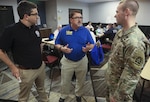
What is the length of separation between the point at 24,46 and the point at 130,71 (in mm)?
1216

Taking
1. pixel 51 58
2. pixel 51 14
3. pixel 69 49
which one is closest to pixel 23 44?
pixel 69 49

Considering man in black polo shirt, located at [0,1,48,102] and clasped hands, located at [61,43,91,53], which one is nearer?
man in black polo shirt, located at [0,1,48,102]

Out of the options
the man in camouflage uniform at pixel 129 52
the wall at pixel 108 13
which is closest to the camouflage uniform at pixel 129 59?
the man in camouflage uniform at pixel 129 52

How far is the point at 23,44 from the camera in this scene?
174 centimetres

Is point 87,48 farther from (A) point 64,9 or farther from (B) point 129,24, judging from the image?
(A) point 64,9

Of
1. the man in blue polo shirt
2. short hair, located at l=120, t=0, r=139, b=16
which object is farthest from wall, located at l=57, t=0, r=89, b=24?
short hair, located at l=120, t=0, r=139, b=16

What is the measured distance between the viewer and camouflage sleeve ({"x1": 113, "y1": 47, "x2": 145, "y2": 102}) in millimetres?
1108

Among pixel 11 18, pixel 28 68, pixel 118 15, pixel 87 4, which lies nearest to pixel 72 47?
pixel 28 68

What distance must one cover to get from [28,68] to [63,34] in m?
0.70

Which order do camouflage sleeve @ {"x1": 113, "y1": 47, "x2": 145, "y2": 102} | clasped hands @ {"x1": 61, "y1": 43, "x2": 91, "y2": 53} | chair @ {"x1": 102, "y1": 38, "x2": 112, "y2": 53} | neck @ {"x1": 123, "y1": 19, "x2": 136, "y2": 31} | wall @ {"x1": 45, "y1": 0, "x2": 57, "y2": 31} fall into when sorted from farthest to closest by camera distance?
wall @ {"x1": 45, "y1": 0, "x2": 57, "y2": 31}, chair @ {"x1": 102, "y1": 38, "x2": 112, "y2": 53}, clasped hands @ {"x1": 61, "y1": 43, "x2": 91, "y2": 53}, neck @ {"x1": 123, "y1": 19, "x2": 136, "y2": 31}, camouflage sleeve @ {"x1": 113, "y1": 47, "x2": 145, "y2": 102}

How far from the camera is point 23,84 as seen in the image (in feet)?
6.00

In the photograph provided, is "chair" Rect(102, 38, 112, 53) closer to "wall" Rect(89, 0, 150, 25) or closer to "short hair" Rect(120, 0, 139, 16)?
"wall" Rect(89, 0, 150, 25)

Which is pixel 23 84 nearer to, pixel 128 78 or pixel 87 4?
pixel 128 78

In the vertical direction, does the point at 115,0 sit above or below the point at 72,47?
above
